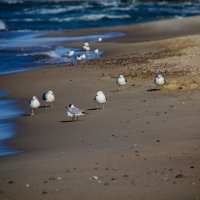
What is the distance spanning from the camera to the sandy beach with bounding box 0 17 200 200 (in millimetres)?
10242

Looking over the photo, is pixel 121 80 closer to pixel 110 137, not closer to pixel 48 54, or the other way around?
pixel 110 137

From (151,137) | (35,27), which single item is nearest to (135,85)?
(151,137)

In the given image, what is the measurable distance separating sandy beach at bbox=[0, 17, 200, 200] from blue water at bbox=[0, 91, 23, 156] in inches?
8.6

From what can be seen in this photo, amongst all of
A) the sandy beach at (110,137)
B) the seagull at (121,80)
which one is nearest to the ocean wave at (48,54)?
the sandy beach at (110,137)

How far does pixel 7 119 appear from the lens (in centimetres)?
1683

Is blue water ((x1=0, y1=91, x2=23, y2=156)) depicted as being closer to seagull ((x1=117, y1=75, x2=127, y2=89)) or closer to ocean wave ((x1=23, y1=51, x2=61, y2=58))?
seagull ((x1=117, y1=75, x2=127, y2=89))

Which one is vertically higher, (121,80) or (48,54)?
(121,80)

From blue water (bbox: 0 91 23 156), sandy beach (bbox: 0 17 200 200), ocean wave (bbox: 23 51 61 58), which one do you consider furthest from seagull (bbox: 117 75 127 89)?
ocean wave (bbox: 23 51 61 58)

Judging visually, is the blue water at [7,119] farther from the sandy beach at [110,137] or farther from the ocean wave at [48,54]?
the ocean wave at [48,54]

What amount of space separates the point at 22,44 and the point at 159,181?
29.3 m

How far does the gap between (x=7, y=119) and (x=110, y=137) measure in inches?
155

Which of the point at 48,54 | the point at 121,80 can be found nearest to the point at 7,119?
the point at 121,80

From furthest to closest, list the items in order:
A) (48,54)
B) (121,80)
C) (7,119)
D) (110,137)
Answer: (48,54)
(121,80)
(7,119)
(110,137)

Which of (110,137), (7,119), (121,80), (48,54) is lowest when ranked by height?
(48,54)
